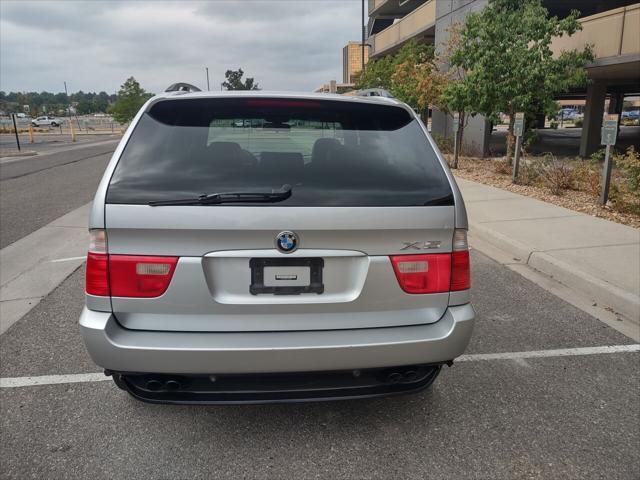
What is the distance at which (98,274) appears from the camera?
8.05ft

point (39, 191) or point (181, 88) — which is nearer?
point (181, 88)

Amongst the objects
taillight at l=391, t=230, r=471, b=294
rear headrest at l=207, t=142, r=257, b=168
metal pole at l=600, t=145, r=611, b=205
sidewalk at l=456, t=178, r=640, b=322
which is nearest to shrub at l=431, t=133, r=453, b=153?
sidewalk at l=456, t=178, r=640, b=322

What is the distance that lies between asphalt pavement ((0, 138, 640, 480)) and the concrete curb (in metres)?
0.63

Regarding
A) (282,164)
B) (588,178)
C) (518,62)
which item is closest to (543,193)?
(588,178)

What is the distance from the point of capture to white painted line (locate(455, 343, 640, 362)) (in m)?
3.88

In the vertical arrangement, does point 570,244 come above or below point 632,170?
below

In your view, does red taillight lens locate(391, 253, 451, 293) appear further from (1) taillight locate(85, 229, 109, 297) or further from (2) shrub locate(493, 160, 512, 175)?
(2) shrub locate(493, 160, 512, 175)

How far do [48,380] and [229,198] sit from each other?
2161 millimetres

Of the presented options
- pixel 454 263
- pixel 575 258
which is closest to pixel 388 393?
pixel 454 263

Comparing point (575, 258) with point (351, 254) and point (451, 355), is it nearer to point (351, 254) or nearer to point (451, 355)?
point (451, 355)

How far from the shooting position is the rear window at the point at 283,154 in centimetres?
247

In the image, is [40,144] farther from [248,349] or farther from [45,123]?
[45,123]

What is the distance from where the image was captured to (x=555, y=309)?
485cm

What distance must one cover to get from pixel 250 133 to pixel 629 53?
47.1 ft
